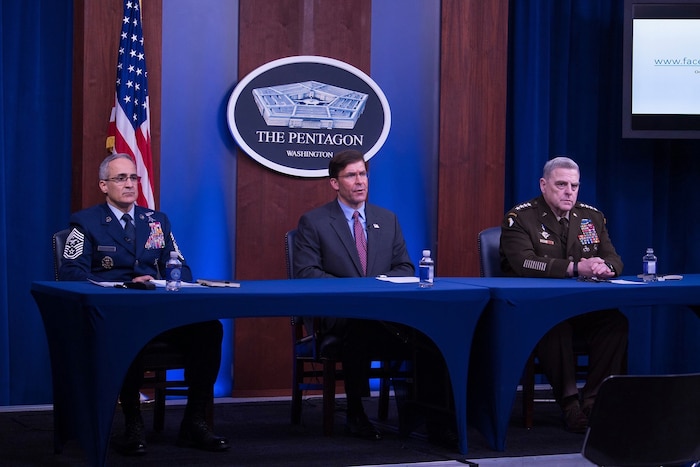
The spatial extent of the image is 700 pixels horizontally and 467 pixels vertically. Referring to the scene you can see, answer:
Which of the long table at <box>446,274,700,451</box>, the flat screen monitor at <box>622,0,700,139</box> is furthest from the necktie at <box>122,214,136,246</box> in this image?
the flat screen monitor at <box>622,0,700,139</box>

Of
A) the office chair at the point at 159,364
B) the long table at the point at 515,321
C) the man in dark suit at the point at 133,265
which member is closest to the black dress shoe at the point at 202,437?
the man in dark suit at the point at 133,265

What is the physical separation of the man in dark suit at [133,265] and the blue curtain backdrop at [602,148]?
2736 millimetres

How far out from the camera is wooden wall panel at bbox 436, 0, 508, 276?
5.97m

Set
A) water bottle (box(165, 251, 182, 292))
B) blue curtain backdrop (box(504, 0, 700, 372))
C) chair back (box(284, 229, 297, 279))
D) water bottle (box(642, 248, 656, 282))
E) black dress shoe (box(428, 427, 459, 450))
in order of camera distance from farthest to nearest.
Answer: blue curtain backdrop (box(504, 0, 700, 372)), chair back (box(284, 229, 297, 279)), water bottle (box(642, 248, 656, 282)), black dress shoe (box(428, 427, 459, 450)), water bottle (box(165, 251, 182, 292))

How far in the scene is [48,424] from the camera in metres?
4.75

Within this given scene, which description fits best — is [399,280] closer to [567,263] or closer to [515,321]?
[515,321]

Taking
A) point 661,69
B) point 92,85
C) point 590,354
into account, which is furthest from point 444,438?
point 661,69

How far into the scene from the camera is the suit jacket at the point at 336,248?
186 inches

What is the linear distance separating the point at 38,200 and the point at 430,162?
7.89ft

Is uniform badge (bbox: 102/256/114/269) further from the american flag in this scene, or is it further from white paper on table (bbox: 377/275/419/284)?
white paper on table (bbox: 377/275/419/284)

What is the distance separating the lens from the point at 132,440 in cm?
399

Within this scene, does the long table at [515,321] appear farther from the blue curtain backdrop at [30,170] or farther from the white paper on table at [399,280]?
the blue curtain backdrop at [30,170]

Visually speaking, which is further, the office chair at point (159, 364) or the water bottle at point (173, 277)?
the office chair at point (159, 364)

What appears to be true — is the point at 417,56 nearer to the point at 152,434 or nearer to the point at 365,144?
the point at 365,144
